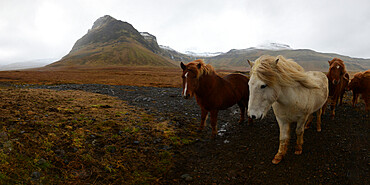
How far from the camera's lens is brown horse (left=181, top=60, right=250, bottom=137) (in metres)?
5.46

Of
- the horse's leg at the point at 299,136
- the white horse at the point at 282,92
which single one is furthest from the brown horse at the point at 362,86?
the horse's leg at the point at 299,136

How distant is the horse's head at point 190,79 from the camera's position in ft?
17.6

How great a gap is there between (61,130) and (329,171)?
23.3ft

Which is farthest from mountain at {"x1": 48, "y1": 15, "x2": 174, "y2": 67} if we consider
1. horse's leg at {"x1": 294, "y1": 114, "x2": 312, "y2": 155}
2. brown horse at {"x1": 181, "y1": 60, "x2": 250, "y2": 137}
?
horse's leg at {"x1": 294, "y1": 114, "x2": 312, "y2": 155}

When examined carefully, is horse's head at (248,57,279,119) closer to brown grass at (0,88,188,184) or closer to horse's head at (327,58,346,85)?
brown grass at (0,88,188,184)

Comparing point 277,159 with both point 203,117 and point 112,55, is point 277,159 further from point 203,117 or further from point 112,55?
point 112,55

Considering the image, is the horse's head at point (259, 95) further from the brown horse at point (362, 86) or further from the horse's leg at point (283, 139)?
the brown horse at point (362, 86)

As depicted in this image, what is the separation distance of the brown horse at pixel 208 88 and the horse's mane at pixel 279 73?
7.39 feet

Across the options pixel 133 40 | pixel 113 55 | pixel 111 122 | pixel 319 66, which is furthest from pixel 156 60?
pixel 319 66

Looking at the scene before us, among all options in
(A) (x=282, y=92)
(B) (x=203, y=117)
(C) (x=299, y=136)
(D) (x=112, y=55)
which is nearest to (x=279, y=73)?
(A) (x=282, y=92)

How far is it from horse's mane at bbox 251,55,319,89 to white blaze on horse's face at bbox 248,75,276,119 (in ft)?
0.38

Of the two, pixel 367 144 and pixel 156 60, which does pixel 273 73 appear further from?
pixel 156 60

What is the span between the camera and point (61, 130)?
4734mm

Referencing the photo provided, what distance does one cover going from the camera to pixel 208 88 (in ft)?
19.4
